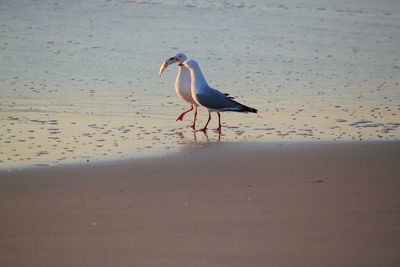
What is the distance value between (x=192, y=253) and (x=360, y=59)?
32.2ft

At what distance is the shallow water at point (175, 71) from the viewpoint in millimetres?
7336

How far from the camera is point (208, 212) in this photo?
460 centimetres

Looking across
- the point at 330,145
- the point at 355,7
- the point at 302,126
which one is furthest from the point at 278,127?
the point at 355,7

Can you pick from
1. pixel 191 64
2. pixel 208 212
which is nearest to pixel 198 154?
pixel 208 212

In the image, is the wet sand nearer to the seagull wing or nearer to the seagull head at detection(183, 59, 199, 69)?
the seagull wing

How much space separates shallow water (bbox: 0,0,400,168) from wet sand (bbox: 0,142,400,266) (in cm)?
83

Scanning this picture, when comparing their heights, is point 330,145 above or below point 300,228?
above

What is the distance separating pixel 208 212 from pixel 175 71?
7553 millimetres

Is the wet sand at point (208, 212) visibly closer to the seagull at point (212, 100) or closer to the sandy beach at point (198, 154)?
the sandy beach at point (198, 154)

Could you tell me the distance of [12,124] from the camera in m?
7.62

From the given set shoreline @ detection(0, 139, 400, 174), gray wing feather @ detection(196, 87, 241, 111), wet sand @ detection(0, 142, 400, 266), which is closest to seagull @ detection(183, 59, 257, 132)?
gray wing feather @ detection(196, 87, 241, 111)

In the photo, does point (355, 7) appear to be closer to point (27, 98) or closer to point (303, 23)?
point (303, 23)

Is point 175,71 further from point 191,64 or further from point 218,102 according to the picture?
point 218,102

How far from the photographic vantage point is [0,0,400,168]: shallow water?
7336 mm
